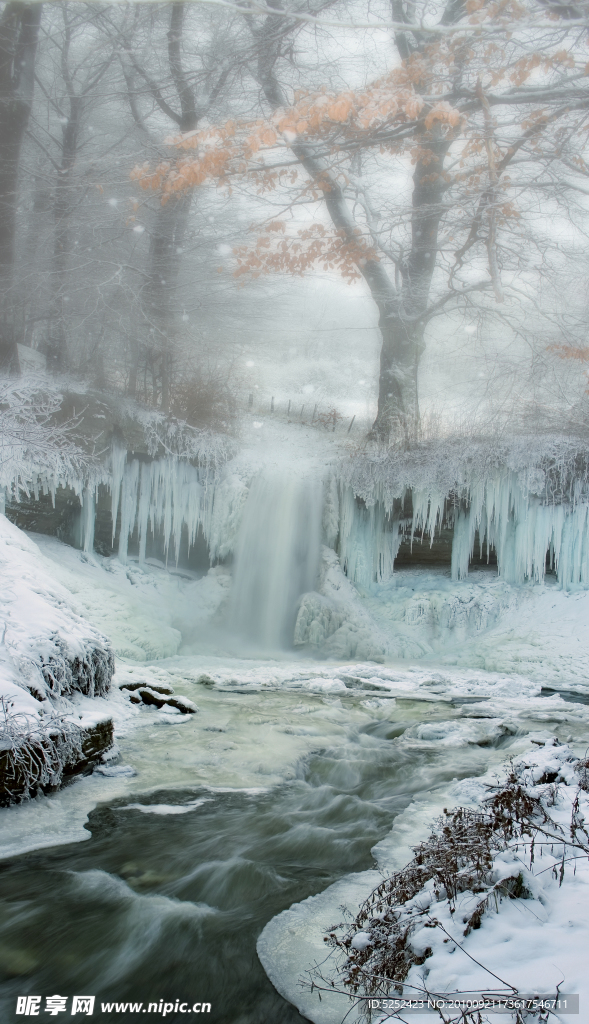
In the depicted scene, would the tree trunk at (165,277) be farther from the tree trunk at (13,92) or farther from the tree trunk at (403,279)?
the tree trunk at (403,279)

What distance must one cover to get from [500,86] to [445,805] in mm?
9780

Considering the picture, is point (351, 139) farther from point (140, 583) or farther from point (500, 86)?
point (140, 583)

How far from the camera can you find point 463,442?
13258mm

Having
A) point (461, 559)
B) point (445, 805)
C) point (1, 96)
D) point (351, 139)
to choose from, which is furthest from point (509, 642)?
point (1, 96)

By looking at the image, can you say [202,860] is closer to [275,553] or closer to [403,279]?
[275,553]

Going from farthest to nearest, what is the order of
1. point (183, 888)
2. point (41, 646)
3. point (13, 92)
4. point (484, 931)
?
point (13, 92) < point (41, 646) < point (183, 888) < point (484, 931)

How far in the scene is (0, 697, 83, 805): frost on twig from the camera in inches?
156

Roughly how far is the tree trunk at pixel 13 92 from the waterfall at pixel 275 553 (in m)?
6.56

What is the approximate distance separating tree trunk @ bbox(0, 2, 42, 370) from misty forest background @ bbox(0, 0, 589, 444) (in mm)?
52

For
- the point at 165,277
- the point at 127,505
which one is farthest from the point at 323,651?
the point at 165,277

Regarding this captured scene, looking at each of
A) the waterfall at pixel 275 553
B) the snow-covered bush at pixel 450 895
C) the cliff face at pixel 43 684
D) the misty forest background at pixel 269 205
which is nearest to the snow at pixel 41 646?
the cliff face at pixel 43 684

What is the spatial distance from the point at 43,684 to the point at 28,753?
64 cm

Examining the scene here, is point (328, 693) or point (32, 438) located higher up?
point (32, 438)

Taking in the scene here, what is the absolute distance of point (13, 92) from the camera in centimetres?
1202
